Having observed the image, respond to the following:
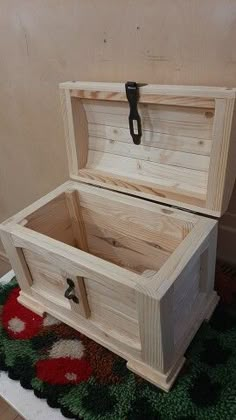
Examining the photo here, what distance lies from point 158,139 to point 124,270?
0.94 ft

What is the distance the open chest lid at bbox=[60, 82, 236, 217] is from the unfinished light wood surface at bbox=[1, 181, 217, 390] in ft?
0.11

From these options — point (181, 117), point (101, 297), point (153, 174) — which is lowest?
point (101, 297)

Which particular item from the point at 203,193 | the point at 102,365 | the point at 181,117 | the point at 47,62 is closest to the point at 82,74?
the point at 47,62

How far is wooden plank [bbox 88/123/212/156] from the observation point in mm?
583

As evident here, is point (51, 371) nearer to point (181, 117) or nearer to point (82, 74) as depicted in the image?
point (181, 117)

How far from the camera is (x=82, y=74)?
0.73 m

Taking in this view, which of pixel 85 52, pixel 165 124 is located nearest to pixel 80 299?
pixel 165 124

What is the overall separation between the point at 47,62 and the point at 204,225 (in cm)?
55

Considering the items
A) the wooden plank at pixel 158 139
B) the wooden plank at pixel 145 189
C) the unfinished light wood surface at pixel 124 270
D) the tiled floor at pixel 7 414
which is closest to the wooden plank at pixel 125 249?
the unfinished light wood surface at pixel 124 270

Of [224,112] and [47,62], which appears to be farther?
[47,62]

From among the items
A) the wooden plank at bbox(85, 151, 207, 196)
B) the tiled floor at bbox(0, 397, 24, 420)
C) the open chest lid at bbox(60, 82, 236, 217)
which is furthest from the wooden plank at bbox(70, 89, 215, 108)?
the tiled floor at bbox(0, 397, 24, 420)

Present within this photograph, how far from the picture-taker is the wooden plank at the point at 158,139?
0.58 meters

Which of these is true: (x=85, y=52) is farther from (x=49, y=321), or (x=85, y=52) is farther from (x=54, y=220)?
(x=49, y=321)

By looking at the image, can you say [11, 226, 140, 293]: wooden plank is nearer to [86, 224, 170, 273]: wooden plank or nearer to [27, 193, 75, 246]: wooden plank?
[27, 193, 75, 246]: wooden plank
